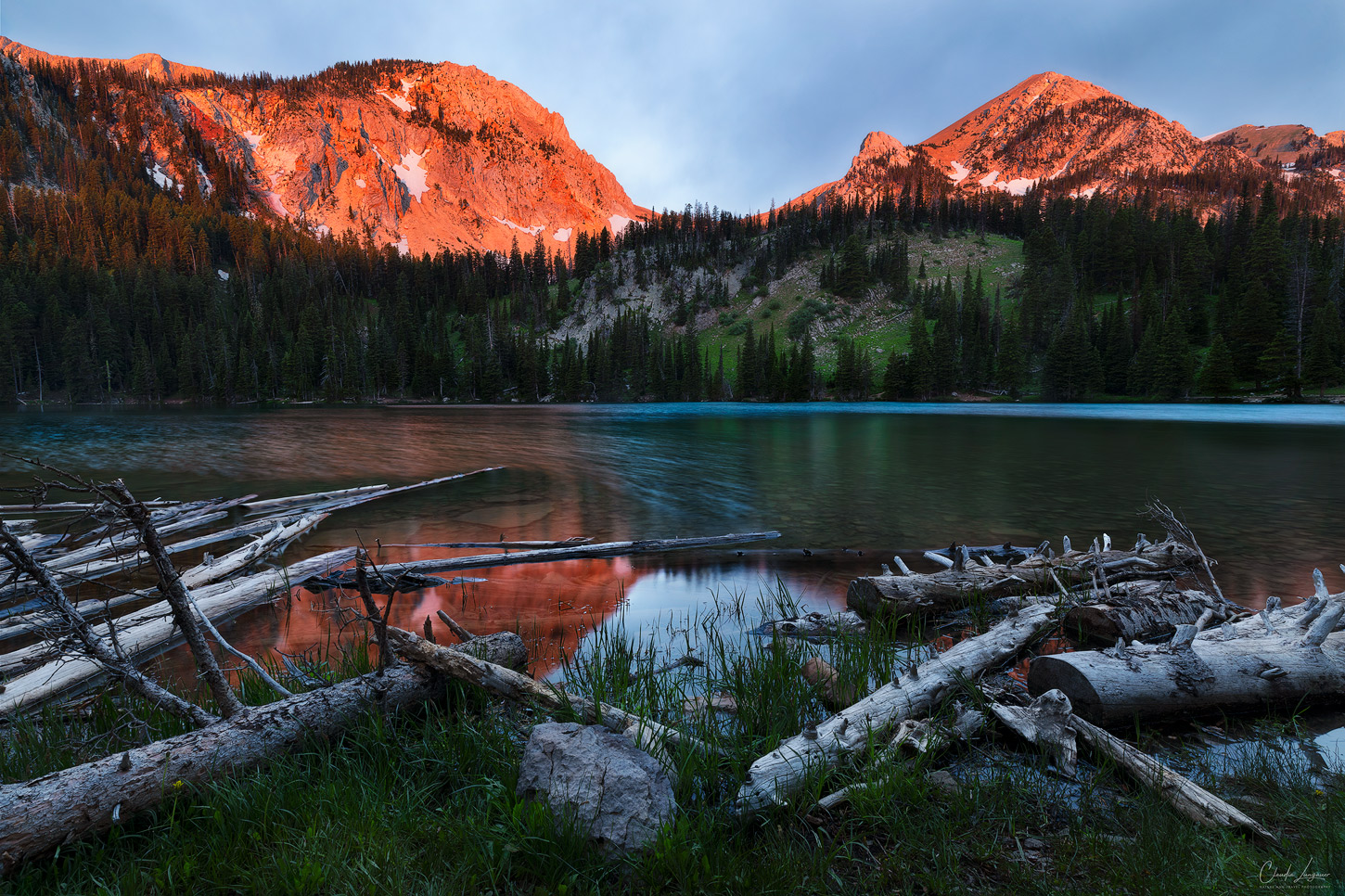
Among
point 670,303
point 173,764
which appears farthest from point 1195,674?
point 670,303

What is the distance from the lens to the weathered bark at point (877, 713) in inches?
144

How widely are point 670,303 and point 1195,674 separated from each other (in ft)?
490

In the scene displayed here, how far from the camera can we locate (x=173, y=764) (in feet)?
11.0

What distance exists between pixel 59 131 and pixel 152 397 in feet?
550

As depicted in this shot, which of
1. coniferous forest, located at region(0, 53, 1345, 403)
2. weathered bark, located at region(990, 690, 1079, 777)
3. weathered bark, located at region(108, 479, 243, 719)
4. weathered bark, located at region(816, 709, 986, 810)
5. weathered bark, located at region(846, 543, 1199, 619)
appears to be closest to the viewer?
weathered bark, located at region(108, 479, 243, 719)

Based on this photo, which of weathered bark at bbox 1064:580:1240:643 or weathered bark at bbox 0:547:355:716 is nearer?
weathered bark at bbox 0:547:355:716

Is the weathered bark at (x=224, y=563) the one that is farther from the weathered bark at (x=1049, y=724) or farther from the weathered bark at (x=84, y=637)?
the weathered bark at (x=1049, y=724)

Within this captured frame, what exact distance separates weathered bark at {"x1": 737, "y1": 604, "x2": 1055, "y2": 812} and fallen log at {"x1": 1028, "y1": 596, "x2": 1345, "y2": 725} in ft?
1.79

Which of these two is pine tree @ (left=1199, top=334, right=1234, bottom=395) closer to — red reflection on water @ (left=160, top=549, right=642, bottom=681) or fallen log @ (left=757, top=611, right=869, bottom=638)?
fallen log @ (left=757, top=611, right=869, bottom=638)

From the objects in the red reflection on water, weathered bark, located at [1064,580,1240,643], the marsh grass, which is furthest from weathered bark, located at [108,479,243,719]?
weathered bark, located at [1064,580,1240,643]

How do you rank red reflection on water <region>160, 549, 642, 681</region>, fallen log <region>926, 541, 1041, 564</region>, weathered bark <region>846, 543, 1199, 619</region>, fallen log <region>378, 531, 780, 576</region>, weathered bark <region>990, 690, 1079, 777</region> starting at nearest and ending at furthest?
weathered bark <region>990, 690, 1079, 777</region> → red reflection on water <region>160, 549, 642, 681</region> → weathered bark <region>846, 543, 1199, 619</region> → fallen log <region>378, 531, 780, 576</region> → fallen log <region>926, 541, 1041, 564</region>

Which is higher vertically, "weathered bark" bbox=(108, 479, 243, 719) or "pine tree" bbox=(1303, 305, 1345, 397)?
"pine tree" bbox=(1303, 305, 1345, 397)

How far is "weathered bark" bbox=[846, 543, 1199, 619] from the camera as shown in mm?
7707

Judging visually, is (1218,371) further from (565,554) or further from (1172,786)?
(1172,786)
